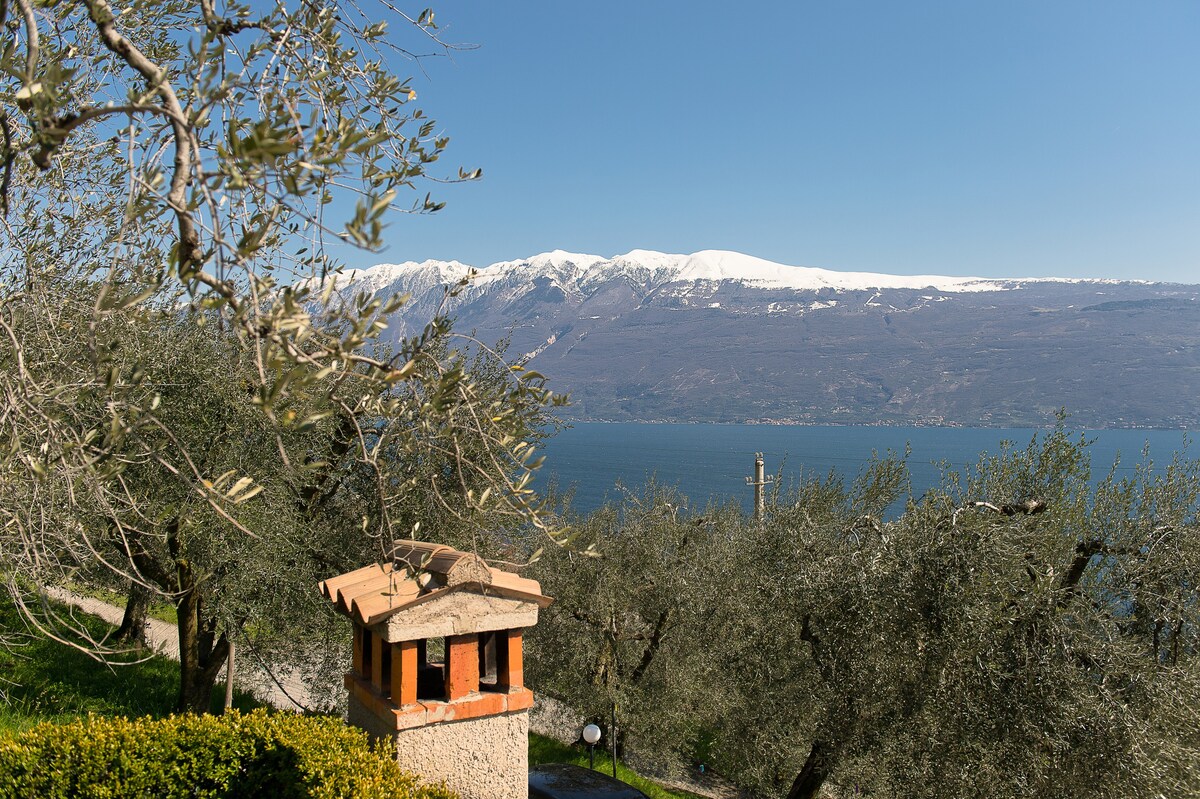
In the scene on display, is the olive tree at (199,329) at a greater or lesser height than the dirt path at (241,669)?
greater

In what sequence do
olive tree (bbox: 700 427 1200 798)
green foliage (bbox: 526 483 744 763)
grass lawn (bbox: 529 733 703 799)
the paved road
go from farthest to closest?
green foliage (bbox: 526 483 744 763) → the paved road → grass lawn (bbox: 529 733 703 799) → olive tree (bbox: 700 427 1200 798)

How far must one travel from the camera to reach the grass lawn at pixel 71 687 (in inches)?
468

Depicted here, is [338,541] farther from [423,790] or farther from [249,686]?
[423,790]

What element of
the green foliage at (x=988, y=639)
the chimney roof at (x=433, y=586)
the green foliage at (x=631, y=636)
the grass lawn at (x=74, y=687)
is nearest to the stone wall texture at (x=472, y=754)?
the chimney roof at (x=433, y=586)

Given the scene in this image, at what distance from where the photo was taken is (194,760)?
752cm

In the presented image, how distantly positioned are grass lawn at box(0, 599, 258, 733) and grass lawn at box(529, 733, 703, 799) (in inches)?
269

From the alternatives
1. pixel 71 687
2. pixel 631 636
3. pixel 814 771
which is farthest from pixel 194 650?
pixel 631 636

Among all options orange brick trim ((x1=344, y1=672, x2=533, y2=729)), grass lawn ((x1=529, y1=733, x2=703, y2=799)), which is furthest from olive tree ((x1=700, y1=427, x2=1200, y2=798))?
orange brick trim ((x1=344, y1=672, x2=533, y2=729))

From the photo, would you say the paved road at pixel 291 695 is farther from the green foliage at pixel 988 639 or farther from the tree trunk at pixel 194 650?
the green foliage at pixel 988 639

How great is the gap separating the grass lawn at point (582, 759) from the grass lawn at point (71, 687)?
6.83m

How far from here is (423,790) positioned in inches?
263

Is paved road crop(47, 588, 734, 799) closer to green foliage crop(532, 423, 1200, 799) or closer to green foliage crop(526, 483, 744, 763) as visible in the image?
green foliage crop(526, 483, 744, 763)

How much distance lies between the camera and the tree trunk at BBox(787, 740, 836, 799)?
12430 mm

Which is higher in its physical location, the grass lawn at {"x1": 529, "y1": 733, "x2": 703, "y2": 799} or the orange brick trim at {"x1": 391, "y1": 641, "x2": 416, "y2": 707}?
the orange brick trim at {"x1": 391, "y1": 641, "x2": 416, "y2": 707}
